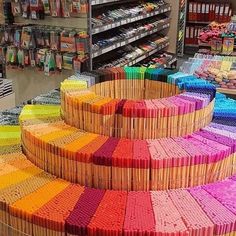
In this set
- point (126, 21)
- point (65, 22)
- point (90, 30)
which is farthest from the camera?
point (126, 21)

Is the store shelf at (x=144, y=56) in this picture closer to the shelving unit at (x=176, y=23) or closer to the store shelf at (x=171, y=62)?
the shelving unit at (x=176, y=23)

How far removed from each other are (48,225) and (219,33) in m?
4.61

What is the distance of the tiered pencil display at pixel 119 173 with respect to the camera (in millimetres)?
1656

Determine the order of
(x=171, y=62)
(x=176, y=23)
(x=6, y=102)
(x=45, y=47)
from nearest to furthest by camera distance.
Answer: (x=6, y=102)
(x=45, y=47)
(x=171, y=62)
(x=176, y=23)

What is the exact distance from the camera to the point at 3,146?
7.78 feet

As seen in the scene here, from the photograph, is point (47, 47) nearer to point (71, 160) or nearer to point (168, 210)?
point (71, 160)

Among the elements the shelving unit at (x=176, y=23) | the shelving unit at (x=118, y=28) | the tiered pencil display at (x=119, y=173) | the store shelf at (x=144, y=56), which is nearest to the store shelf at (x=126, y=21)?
the shelving unit at (x=118, y=28)

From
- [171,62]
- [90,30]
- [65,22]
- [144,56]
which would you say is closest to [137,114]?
[90,30]

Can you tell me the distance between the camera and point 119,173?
188 centimetres

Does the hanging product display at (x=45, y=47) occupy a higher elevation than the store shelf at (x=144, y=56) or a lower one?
higher

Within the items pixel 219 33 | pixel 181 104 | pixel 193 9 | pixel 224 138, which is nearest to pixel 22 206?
pixel 181 104

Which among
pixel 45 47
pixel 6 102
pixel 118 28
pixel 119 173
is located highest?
pixel 118 28

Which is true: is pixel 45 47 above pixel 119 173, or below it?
above

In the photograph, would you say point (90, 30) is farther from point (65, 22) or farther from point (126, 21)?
point (126, 21)
